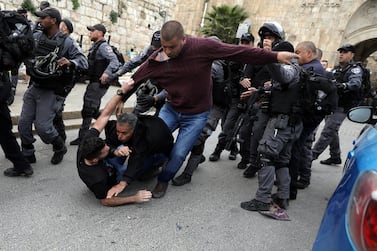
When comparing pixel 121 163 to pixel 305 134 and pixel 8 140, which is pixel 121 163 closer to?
pixel 8 140

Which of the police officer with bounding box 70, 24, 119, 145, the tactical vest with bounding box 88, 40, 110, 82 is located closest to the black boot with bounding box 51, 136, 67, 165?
the police officer with bounding box 70, 24, 119, 145

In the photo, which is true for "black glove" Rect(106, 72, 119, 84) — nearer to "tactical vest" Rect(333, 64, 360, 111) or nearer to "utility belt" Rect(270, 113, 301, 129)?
"utility belt" Rect(270, 113, 301, 129)

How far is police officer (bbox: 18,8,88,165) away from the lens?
133 inches

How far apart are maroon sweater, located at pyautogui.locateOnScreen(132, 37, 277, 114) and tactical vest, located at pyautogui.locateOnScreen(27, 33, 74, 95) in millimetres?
949

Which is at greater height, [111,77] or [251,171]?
[111,77]

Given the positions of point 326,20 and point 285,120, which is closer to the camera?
point 285,120

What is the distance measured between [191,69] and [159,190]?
48.4 inches

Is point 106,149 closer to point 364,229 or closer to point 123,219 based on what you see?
point 123,219

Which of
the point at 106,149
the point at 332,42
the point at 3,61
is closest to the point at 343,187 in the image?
the point at 106,149

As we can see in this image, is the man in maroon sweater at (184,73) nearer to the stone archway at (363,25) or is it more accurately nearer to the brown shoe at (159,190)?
the brown shoe at (159,190)

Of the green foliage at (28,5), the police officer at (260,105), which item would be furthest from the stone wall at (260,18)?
the police officer at (260,105)

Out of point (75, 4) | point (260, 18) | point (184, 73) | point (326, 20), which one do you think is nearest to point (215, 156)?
point (184, 73)

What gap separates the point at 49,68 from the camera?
11.1 feet

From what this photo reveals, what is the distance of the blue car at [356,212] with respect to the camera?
1.11 m
